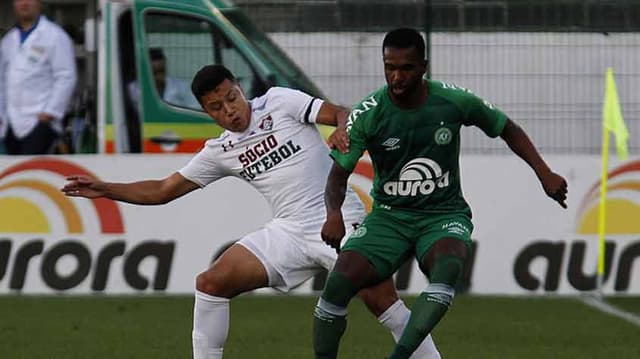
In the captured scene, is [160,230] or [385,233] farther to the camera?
[160,230]

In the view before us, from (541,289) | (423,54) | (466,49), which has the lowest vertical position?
(541,289)

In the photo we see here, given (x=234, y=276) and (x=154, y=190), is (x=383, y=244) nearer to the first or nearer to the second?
(x=234, y=276)

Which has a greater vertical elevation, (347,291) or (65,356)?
(347,291)

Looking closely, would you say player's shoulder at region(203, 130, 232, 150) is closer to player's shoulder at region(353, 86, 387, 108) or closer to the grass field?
player's shoulder at region(353, 86, 387, 108)

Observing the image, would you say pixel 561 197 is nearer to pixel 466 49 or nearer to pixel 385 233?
pixel 385 233

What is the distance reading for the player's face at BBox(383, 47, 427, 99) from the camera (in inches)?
Result: 324

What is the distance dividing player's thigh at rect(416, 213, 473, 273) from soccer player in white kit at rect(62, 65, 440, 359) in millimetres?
543

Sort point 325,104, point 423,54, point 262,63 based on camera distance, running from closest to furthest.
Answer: point 423,54
point 325,104
point 262,63

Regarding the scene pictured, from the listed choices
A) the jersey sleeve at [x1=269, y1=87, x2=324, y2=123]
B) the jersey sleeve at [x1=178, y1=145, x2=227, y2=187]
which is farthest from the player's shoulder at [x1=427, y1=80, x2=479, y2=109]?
the jersey sleeve at [x1=178, y1=145, x2=227, y2=187]

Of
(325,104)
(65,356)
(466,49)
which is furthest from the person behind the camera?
(466,49)

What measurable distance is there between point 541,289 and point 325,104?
5.28m

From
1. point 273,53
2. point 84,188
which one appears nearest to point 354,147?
point 84,188

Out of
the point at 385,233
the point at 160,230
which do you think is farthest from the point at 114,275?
the point at 385,233

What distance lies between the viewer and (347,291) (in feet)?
27.9
